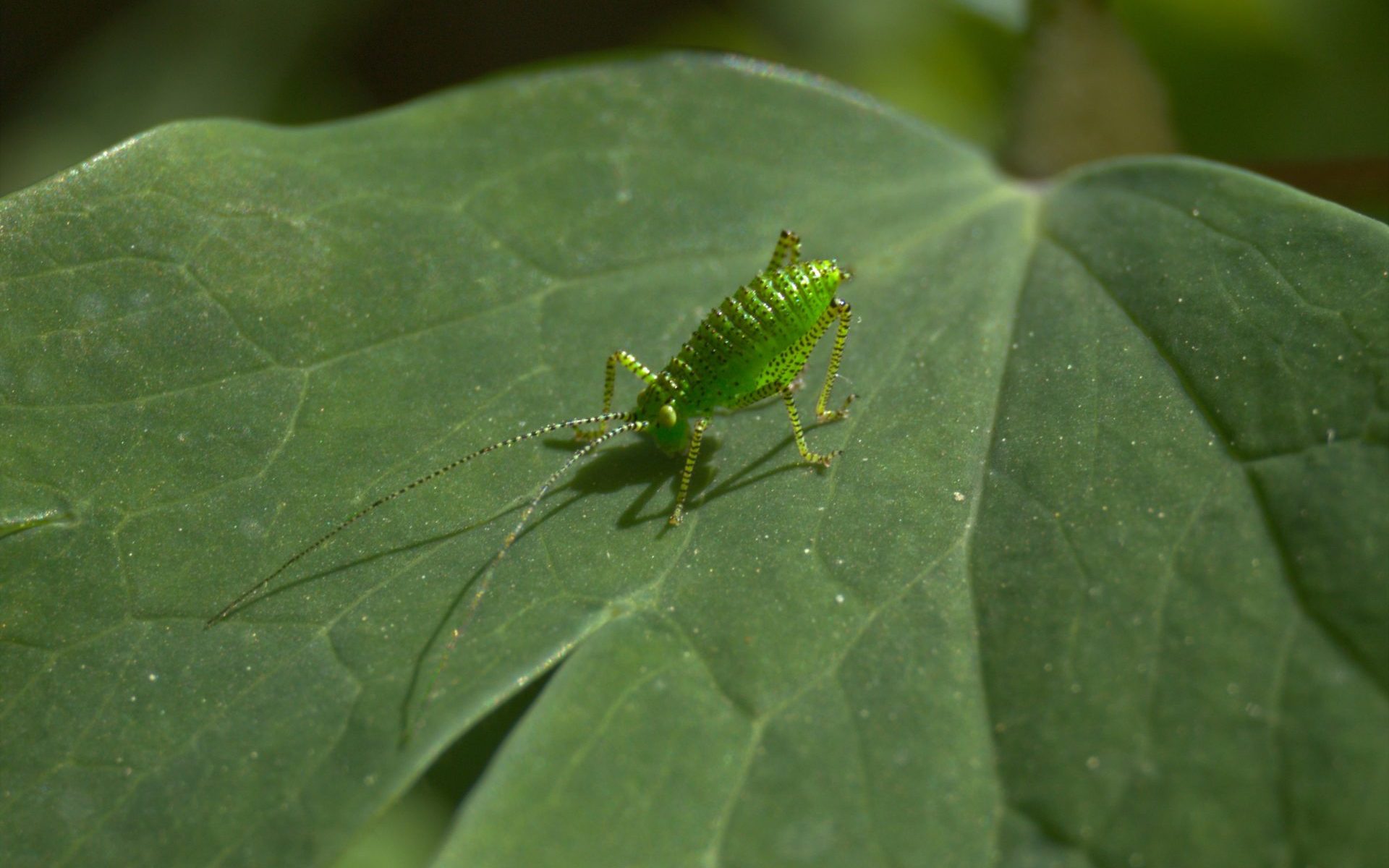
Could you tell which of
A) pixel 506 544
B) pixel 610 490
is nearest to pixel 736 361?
pixel 610 490

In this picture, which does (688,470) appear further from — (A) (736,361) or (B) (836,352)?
(B) (836,352)

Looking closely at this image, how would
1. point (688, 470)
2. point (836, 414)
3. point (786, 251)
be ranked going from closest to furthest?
point (836, 414) < point (688, 470) < point (786, 251)

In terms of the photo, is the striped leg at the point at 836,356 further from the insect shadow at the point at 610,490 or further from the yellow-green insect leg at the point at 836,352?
the insect shadow at the point at 610,490

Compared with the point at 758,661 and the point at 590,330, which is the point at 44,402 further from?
the point at 758,661

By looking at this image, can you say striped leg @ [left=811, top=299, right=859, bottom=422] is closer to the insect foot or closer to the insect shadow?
the insect foot

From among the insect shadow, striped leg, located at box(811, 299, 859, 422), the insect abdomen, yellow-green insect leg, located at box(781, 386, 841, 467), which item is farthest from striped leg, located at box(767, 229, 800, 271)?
the insect shadow

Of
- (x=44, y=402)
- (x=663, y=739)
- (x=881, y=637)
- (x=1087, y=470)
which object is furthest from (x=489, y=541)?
(x=1087, y=470)

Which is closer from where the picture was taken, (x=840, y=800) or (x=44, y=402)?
(x=840, y=800)
